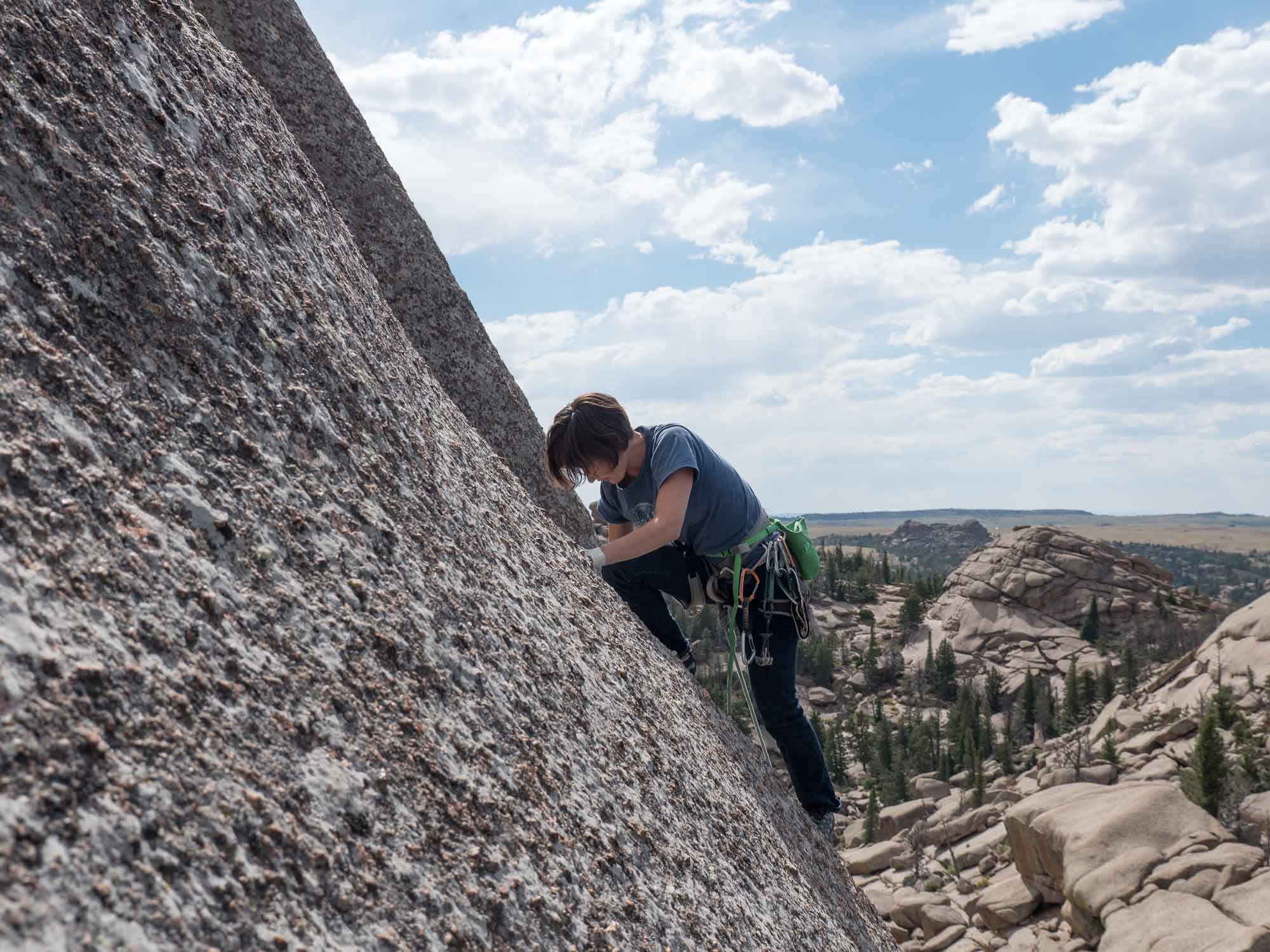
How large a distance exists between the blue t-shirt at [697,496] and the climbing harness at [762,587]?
0.32 feet

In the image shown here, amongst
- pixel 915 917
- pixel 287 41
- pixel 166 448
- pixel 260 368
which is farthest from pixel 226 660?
pixel 915 917

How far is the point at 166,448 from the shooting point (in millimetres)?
1944

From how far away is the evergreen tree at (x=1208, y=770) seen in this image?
786 inches

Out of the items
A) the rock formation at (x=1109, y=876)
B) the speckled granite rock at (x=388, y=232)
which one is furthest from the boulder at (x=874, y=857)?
the speckled granite rock at (x=388, y=232)

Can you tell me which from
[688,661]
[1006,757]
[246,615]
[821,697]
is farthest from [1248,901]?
[821,697]

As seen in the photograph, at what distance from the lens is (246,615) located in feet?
6.13

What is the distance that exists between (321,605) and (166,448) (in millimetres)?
487

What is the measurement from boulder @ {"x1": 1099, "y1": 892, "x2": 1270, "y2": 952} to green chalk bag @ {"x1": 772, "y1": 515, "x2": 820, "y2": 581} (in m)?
7.31

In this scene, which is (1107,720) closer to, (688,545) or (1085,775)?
(1085,775)

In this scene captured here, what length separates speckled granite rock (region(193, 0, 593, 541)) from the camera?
17.7 feet

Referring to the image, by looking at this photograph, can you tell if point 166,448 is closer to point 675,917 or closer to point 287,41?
point 675,917

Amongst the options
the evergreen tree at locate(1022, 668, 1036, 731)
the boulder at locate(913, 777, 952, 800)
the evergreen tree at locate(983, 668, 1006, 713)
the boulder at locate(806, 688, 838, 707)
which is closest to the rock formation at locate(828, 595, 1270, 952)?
the boulder at locate(913, 777, 952, 800)

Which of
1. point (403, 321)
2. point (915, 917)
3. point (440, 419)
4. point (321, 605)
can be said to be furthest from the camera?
point (915, 917)

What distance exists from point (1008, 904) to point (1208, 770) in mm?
10239
